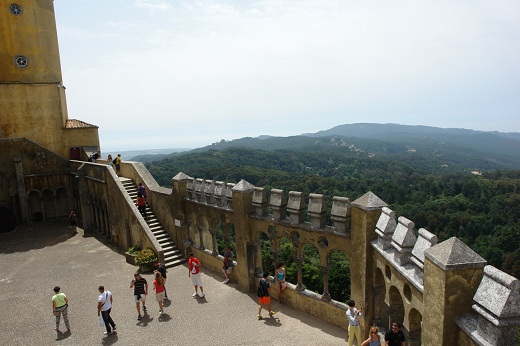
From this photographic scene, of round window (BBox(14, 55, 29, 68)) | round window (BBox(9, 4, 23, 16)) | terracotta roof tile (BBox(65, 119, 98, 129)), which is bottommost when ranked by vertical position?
terracotta roof tile (BBox(65, 119, 98, 129))

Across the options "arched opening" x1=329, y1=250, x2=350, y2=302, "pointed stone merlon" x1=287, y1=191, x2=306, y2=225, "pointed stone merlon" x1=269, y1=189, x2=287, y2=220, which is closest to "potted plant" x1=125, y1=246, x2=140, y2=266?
"pointed stone merlon" x1=269, y1=189, x2=287, y2=220

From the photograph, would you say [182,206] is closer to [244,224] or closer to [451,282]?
[244,224]

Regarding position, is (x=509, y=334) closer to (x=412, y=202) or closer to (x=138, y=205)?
(x=138, y=205)

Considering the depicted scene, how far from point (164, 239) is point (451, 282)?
49.0 ft

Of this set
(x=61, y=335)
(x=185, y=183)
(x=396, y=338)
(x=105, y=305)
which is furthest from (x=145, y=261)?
(x=396, y=338)

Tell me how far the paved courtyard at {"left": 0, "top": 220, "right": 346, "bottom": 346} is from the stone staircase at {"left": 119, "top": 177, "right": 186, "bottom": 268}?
0.61 meters

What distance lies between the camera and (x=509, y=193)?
85.5 m

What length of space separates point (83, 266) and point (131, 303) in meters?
5.33

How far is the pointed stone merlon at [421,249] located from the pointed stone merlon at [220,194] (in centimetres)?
893

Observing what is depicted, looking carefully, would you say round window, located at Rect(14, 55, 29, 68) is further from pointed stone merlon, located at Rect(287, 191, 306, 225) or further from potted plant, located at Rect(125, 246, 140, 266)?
pointed stone merlon, located at Rect(287, 191, 306, 225)

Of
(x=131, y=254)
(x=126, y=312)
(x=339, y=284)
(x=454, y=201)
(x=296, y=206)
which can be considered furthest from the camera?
(x=454, y=201)

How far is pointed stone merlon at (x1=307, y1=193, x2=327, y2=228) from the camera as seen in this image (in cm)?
1107

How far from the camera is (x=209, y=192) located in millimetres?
15594

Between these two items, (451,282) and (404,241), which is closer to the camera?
(451,282)
